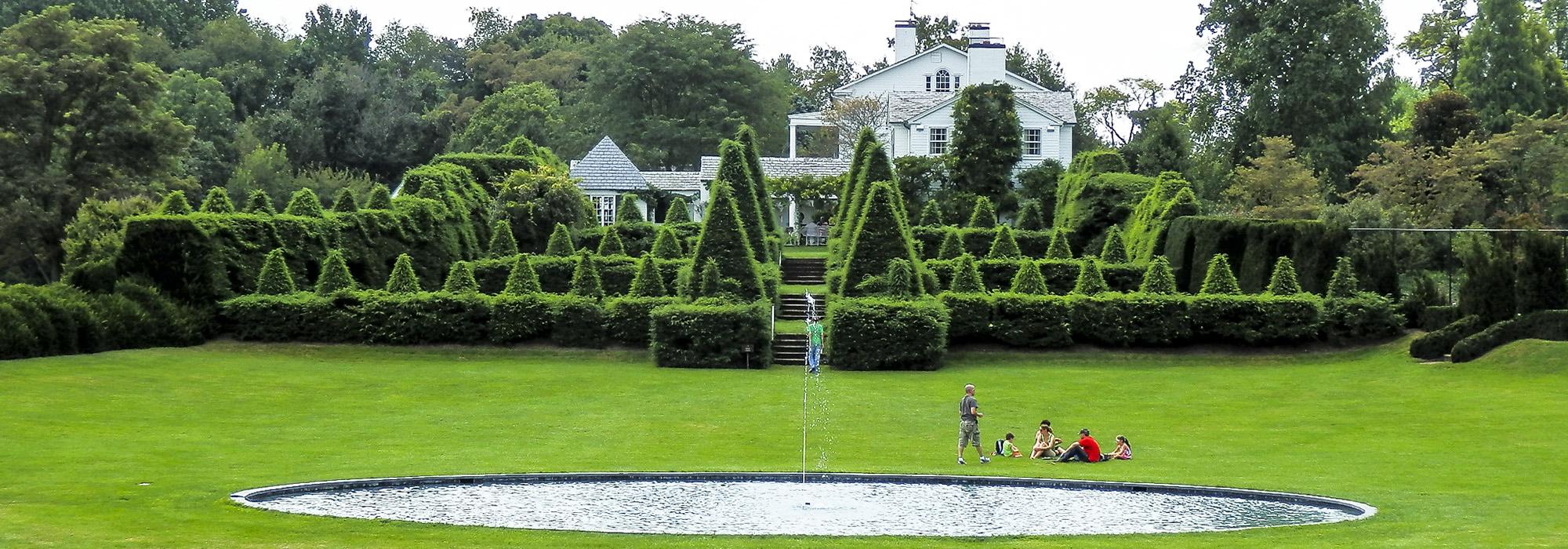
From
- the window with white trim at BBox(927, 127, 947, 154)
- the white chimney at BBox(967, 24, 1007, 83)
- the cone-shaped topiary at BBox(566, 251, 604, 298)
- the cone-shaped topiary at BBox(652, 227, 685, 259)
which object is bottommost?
the cone-shaped topiary at BBox(566, 251, 604, 298)

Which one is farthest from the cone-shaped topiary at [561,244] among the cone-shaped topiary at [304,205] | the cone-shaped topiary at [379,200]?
the cone-shaped topiary at [304,205]

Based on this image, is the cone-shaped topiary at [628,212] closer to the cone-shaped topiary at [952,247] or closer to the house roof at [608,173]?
the house roof at [608,173]

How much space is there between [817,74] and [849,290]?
92.1 metres

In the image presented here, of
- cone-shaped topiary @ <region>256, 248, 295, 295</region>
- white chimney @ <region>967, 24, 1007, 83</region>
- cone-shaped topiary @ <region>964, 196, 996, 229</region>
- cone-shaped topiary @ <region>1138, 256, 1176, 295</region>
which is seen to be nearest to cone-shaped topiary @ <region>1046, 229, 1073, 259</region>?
cone-shaped topiary @ <region>964, 196, 996, 229</region>

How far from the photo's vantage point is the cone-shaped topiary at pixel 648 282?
44.9 m

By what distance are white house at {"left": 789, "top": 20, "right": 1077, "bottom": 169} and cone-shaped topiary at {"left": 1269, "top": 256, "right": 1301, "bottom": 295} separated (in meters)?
34.5

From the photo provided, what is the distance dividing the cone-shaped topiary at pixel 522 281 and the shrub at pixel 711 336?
451 cm

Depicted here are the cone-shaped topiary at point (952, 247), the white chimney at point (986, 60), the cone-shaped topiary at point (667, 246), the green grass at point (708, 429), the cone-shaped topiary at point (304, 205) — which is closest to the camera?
the green grass at point (708, 429)

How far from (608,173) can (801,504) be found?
215 ft

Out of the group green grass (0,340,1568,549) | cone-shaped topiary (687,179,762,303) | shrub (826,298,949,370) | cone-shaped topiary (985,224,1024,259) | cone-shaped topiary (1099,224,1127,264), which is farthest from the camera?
cone-shaped topiary (1099,224,1127,264)

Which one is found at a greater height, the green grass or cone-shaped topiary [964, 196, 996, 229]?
cone-shaped topiary [964, 196, 996, 229]

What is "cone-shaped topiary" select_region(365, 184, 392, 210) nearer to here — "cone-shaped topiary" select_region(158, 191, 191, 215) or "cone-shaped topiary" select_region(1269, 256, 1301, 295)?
"cone-shaped topiary" select_region(158, 191, 191, 215)

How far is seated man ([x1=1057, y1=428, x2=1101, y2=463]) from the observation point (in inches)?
1042

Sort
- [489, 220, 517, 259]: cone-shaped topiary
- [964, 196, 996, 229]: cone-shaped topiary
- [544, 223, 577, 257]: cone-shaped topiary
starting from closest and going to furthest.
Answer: [544, 223, 577, 257]: cone-shaped topiary, [489, 220, 517, 259]: cone-shaped topiary, [964, 196, 996, 229]: cone-shaped topiary
